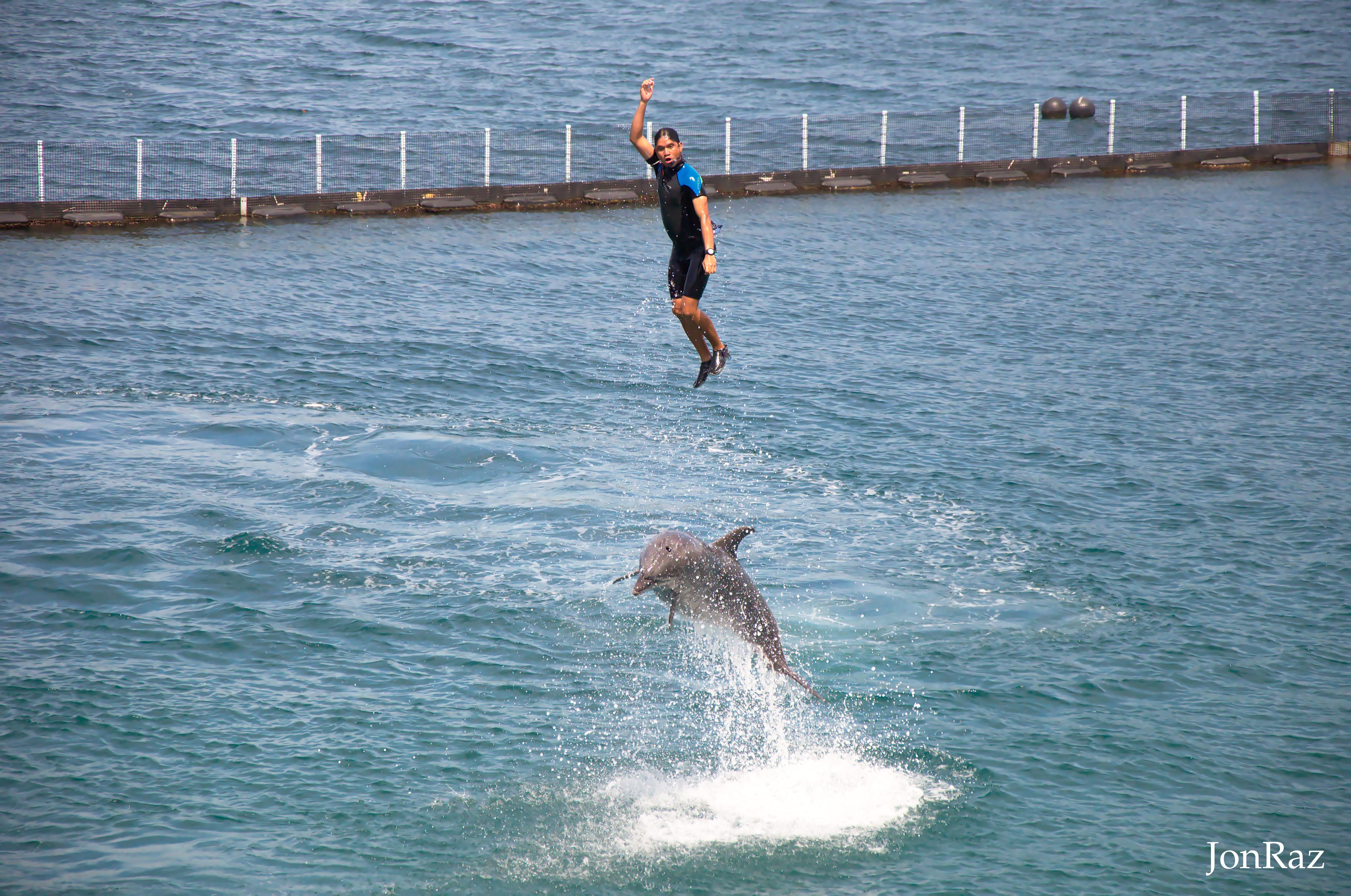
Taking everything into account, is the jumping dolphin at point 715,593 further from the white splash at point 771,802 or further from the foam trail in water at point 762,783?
the white splash at point 771,802

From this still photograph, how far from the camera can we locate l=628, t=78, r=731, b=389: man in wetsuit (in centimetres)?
1645

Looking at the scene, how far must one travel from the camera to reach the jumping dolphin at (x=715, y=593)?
14.5m

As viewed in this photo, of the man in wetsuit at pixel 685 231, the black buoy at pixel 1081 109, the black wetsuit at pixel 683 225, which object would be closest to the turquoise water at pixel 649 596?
the man in wetsuit at pixel 685 231

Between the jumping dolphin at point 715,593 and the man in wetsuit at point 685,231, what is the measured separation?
3618mm

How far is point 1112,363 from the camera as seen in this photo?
32.1 m

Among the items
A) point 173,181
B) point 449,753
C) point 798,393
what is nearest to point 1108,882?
→ point 449,753

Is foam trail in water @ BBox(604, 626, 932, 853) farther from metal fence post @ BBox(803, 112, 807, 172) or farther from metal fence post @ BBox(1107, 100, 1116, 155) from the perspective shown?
metal fence post @ BBox(1107, 100, 1116, 155)

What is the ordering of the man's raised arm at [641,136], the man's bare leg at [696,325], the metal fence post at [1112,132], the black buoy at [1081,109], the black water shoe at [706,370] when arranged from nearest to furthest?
the man's raised arm at [641,136] < the man's bare leg at [696,325] < the black water shoe at [706,370] < the metal fence post at [1112,132] < the black buoy at [1081,109]

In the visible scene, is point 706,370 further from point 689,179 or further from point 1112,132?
point 1112,132

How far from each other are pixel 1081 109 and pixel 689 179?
57.8 metres

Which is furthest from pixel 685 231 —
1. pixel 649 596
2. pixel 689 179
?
pixel 649 596

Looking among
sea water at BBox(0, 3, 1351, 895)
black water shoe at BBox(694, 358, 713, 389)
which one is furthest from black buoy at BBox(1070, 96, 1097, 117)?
black water shoe at BBox(694, 358, 713, 389)

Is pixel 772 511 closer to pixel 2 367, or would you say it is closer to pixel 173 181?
pixel 2 367

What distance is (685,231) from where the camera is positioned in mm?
17484
